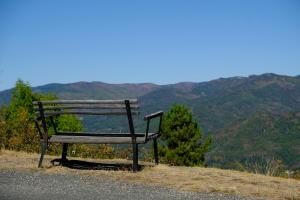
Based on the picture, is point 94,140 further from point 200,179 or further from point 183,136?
point 183,136

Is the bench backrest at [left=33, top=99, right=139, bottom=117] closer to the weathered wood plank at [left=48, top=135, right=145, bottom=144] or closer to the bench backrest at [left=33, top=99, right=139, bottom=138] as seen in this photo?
the bench backrest at [left=33, top=99, right=139, bottom=138]

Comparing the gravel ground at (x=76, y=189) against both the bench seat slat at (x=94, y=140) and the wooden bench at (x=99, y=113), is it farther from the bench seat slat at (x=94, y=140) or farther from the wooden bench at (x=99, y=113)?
the wooden bench at (x=99, y=113)

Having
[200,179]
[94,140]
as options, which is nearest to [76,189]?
[94,140]

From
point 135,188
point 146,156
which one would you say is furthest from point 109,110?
point 146,156

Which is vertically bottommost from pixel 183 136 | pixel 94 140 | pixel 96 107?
pixel 183 136

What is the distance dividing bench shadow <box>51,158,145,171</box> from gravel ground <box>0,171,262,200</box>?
1121 millimetres

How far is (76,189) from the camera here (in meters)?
7.54

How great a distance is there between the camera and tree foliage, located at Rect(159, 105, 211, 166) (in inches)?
1215

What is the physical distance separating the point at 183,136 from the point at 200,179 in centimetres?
2291

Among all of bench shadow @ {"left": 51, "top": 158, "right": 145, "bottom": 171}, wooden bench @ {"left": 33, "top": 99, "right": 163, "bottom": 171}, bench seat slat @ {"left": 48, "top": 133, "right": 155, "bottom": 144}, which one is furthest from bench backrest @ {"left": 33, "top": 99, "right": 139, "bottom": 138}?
bench shadow @ {"left": 51, "top": 158, "right": 145, "bottom": 171}

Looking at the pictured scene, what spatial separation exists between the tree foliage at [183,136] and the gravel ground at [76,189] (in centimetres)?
2224

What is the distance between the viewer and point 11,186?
304 inches

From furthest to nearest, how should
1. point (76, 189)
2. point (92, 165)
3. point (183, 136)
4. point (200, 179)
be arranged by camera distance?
point (183, 136) < point (92, 165) < point (200, 179) < point (76, 189)

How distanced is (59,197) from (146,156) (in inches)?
273
